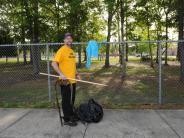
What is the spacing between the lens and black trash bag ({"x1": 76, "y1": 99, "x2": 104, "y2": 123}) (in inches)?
250

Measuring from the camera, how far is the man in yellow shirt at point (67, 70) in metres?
6.01

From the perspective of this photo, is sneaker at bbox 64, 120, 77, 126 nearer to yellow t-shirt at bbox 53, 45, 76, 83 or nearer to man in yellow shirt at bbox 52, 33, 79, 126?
man in yellow shirt at bbox 52, 33, 79, 126

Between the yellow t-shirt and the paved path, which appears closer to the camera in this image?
the paved path

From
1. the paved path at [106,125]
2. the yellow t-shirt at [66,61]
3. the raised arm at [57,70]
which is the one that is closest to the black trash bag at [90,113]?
the paved path at [106,125]

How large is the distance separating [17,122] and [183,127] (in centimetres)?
362

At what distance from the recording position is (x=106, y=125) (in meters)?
6.19

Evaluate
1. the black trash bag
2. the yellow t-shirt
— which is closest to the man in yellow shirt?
the yellow t-shirt

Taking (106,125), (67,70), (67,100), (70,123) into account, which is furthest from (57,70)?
(106,125)

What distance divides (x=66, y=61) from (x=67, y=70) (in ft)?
0.63

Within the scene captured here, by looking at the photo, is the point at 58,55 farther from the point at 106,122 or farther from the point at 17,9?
the point at 17,9

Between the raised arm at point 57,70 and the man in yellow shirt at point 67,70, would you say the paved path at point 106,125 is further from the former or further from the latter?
the raised arm at point 57,70

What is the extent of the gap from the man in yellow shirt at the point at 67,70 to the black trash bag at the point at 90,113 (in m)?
0.24

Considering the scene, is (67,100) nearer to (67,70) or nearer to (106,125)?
(67,70)

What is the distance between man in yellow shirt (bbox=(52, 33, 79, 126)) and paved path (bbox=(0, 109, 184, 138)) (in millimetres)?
296
